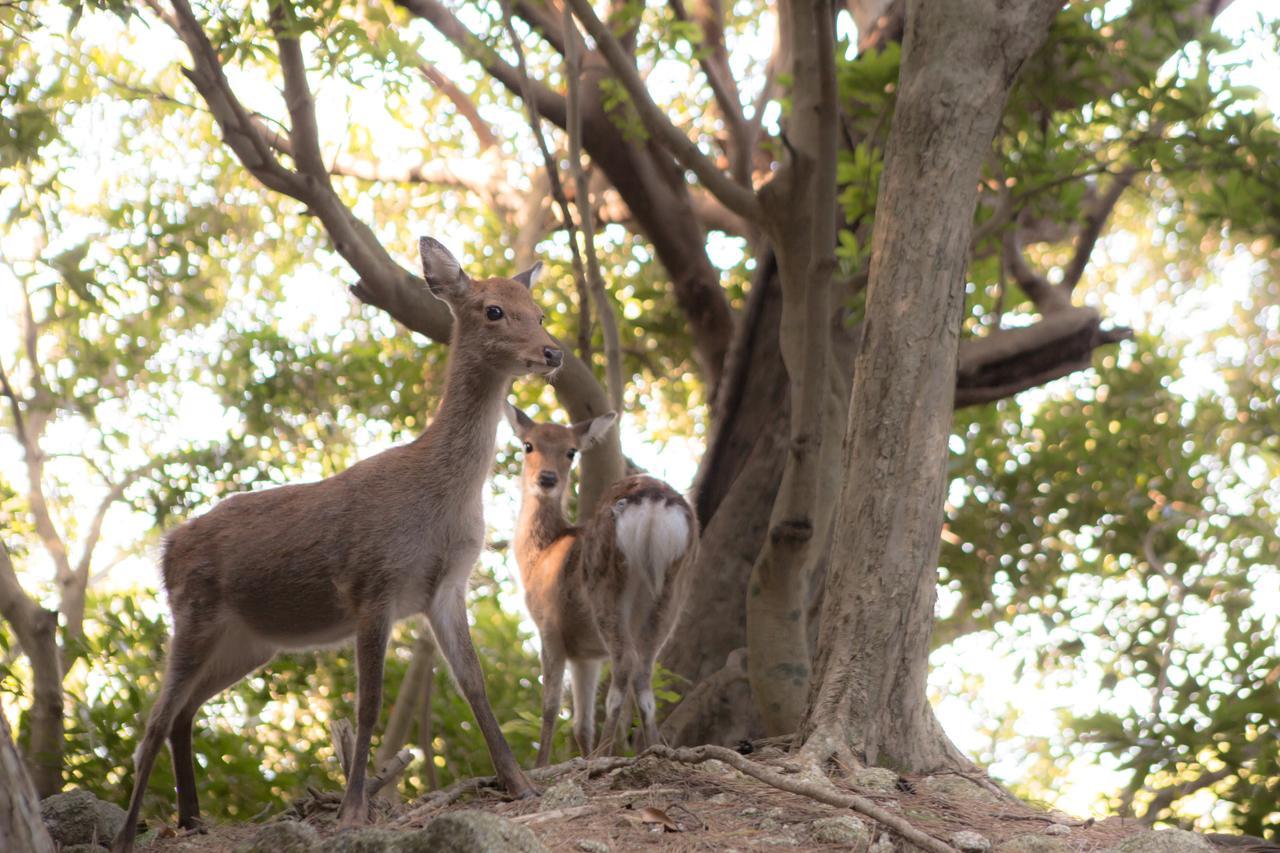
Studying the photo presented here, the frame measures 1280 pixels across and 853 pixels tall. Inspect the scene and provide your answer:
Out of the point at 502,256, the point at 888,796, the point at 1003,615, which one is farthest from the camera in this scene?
the point at 1003,615

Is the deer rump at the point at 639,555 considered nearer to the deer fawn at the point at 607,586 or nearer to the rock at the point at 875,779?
the deer fawn at the point at 607,586

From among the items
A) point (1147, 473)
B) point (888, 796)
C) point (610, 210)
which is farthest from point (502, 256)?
point (888, 796)

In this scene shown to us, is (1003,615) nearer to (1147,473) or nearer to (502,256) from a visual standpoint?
(1147,473)

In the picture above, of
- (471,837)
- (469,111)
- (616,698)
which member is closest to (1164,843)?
(471,837)

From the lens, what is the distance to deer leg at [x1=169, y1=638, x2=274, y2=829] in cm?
557

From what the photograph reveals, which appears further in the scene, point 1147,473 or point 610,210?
point 610,210

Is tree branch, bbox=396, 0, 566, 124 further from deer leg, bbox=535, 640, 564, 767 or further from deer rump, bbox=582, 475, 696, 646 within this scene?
deer leg, bbox=535, 640, 564, 767

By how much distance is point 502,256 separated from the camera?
10.7 m

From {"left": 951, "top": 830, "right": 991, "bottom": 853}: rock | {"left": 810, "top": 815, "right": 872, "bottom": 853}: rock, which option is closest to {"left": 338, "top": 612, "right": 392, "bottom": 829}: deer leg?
{"left": 810, "top": 815, "right": 872, "bottom": 853}: rock

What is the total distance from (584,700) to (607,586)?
0.90 metres

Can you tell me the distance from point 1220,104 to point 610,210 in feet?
17.7

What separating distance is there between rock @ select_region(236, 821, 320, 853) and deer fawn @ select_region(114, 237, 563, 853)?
0.42 m

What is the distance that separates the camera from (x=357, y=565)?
5.09 m

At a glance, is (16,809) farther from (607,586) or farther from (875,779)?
(607,586)
